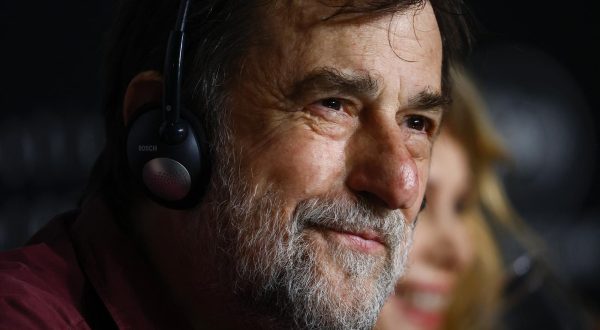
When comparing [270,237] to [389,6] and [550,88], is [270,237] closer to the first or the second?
[389,6]

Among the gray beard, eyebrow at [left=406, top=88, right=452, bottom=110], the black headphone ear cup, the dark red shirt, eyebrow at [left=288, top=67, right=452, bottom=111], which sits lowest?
the dark red shirt

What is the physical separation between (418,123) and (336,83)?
0.70 ft

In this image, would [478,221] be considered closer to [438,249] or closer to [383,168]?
[438,249]

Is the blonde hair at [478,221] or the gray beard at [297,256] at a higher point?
the gray beard at [297,256]

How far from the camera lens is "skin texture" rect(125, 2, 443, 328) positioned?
1452 millimetres

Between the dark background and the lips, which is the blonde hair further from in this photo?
the lips

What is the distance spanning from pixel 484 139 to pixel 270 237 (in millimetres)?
1477

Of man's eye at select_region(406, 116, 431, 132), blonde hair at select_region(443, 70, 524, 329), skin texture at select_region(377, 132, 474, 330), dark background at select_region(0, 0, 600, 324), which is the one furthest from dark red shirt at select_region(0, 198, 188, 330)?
blonde hair at select_region(443, 70, 524, 329)

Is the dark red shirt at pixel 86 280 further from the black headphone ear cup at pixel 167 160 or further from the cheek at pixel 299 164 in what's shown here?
the cheek at pixel 299 164

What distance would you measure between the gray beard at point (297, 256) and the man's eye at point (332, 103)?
0.16 metres

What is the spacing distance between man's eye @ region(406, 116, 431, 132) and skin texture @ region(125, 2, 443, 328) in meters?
0.04

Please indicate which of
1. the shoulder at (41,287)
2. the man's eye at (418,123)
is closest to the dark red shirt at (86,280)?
the shoulder at (41,287)

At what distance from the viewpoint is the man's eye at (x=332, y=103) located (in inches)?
59.2

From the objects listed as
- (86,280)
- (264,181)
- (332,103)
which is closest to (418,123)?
(332,103)
